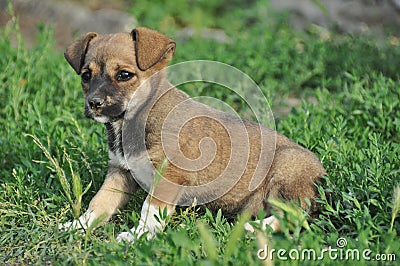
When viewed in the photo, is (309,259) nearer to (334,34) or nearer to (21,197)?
(21,197)

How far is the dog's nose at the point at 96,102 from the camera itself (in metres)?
4.38

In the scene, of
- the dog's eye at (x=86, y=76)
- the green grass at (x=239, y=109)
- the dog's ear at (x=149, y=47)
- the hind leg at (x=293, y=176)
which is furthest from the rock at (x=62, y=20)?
the hind leg at (x=293, y=176)

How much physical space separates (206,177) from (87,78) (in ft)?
3.73

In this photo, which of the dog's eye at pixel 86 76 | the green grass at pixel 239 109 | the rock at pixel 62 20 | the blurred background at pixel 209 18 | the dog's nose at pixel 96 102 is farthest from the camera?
the rock at pixel 62 20

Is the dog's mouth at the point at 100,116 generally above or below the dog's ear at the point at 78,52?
below

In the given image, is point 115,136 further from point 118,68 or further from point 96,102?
point 118,68

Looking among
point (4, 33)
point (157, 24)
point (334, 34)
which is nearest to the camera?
point (4, 33)

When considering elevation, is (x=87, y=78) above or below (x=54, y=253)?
above

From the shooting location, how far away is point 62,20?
32.7 ft

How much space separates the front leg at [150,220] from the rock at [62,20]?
5582 mm

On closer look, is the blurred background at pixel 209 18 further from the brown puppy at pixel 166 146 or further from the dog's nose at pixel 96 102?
the dog's nose at pixel 96 102

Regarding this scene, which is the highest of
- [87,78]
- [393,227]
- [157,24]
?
[87,78]

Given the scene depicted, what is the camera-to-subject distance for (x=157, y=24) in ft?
30.7

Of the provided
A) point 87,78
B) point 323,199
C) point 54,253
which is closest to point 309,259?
point 323,199
